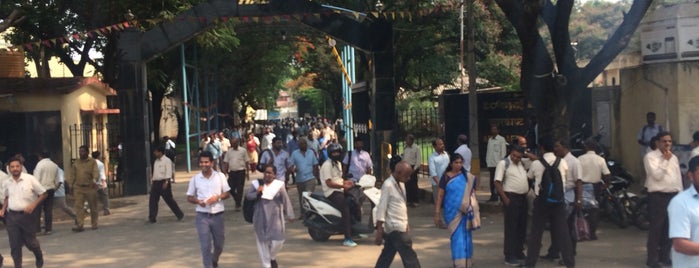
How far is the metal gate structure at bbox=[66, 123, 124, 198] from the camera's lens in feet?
61.9

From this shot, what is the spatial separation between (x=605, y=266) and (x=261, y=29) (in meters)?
16.5

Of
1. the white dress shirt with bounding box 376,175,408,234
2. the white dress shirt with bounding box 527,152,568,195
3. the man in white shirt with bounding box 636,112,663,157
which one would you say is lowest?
the white dress shirt with bounding box 376,175,408,234

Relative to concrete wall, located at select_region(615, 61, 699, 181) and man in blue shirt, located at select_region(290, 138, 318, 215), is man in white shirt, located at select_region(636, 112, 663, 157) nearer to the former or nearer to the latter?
concrete wall, located at select_region(615, 61, 699, 181)

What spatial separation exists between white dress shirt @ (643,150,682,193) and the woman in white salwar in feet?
13.6

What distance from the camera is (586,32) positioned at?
2742 cm

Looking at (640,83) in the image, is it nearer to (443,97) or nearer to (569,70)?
(569,70)

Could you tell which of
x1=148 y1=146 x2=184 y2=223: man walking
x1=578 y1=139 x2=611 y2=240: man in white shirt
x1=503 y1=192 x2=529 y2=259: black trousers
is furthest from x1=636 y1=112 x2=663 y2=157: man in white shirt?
x1=148 y1=146 x2=184 y2=223: man walking

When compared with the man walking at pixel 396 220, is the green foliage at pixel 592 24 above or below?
above

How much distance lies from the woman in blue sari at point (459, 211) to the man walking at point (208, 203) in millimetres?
2467

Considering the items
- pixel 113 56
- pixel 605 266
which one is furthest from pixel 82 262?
pixel 113 56

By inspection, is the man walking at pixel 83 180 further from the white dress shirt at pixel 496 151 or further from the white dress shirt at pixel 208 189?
the white dress shirt at pixel 496 151

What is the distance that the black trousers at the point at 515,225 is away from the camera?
9141mm

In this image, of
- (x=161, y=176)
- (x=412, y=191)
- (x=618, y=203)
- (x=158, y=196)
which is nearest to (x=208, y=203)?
(x=161, y=176)

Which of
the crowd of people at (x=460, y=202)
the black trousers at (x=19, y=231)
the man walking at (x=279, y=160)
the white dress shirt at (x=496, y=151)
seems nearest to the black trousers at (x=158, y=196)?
the man walking at (x=279, y=160)
